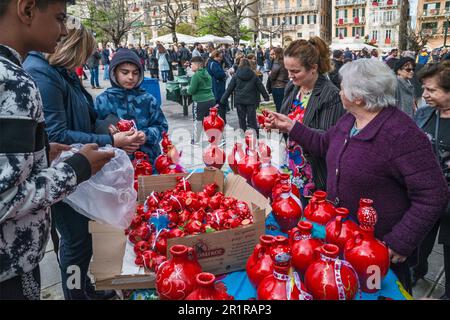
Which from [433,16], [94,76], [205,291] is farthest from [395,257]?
[433,16]

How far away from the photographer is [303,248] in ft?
4.83

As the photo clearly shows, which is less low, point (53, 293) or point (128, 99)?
point (128, 99)

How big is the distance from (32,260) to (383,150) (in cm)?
150

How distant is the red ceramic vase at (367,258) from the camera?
4.61 ft

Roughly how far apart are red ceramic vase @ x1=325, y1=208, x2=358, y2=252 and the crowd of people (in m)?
0.26

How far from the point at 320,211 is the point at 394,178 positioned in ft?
1.23

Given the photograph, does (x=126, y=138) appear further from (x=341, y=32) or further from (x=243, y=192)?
(x=341, y=32)

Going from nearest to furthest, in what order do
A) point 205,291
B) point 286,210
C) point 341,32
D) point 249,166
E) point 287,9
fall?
point 205,291
point 286,210
point 249,166
point 287,9
point 341,32

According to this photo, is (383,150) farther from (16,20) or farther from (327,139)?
(16,20)

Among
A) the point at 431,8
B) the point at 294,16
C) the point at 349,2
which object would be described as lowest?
the point at 431,8

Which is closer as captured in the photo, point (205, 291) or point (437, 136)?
point (205, 291)

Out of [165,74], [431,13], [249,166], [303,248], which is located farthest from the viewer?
[431,13]

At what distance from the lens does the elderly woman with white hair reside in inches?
63.8

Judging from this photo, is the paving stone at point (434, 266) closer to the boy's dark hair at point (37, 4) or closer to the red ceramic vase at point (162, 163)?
the red ceramic vase at point (162, 163)
